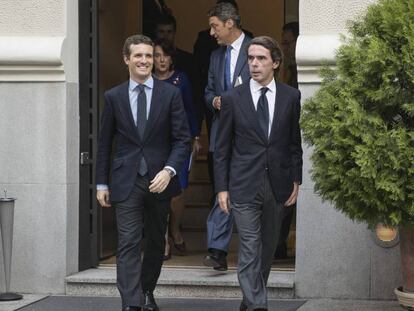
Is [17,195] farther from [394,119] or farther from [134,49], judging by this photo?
[394,119]

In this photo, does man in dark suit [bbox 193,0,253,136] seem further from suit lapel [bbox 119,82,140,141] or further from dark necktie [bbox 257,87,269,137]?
dark necktie [bbox 257,87,269,137]

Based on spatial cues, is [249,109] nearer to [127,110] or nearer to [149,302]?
[127,110]

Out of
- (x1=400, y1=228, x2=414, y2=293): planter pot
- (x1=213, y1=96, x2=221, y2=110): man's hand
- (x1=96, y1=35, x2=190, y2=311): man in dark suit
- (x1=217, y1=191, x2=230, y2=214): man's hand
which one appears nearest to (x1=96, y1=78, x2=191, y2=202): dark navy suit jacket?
(x1=96, y1=35, x2=190, y2=311): man in dark suit

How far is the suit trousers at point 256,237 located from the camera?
794 cm

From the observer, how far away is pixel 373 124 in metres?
7.13

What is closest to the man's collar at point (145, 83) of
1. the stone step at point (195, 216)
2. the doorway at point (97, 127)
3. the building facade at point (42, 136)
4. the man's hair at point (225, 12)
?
the man's hair at point (225, 12)

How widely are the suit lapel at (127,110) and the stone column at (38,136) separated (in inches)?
48.6

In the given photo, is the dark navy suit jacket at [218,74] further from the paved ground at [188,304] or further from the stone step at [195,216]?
the stone step at [195,216]

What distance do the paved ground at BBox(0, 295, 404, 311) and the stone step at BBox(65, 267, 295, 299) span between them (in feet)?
0.29

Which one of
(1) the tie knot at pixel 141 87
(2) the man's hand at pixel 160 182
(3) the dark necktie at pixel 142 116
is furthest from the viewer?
(1) the tie knot at pixel 141 87

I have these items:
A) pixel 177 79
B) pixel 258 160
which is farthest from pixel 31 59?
pixel 258 160

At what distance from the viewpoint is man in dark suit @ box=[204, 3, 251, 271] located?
930cm

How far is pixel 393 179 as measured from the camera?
7.05 metres

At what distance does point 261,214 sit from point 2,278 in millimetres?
2709
